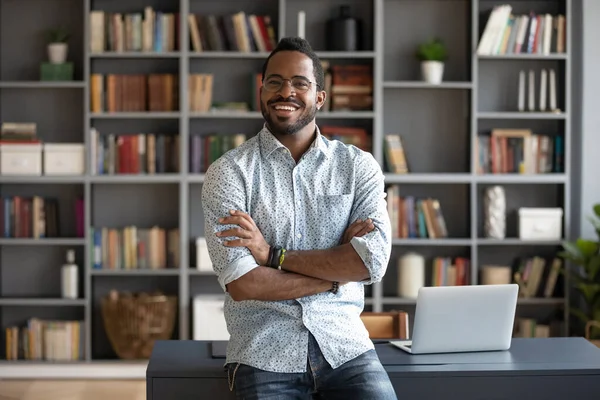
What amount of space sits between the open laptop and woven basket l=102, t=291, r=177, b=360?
9.57ft

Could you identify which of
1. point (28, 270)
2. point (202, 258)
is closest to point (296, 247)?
point (202, 258)

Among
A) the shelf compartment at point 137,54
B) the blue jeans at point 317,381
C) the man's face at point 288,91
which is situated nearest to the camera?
the blue jeans at point 317,381

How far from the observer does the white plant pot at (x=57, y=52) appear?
5441 mm

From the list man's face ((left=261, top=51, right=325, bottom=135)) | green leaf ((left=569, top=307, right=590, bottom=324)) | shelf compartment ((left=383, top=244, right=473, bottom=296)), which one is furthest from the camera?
shelf compartment ((left=383, top=244, right=473, bottom=296))

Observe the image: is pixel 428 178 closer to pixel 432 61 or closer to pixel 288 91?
pixel 432 61

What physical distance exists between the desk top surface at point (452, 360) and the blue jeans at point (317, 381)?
117mm

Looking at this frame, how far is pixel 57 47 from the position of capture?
5.44m

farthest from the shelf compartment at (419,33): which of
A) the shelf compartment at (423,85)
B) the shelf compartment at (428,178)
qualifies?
the shelf compartment at (428,178)

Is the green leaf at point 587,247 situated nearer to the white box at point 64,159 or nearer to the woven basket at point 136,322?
the woven basket at point 136,322

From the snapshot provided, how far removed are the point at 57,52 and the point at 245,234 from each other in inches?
134

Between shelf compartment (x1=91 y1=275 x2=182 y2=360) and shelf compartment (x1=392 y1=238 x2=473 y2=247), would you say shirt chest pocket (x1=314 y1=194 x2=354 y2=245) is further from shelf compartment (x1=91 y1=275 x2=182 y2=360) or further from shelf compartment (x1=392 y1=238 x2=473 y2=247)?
shelf compartment (x1=91 y1=275 x2=182 y2=360)

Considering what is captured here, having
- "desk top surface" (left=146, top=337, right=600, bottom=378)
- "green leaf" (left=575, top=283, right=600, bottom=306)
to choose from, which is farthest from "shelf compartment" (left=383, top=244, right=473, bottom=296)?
"desk top surface" (left=146, top=337, right=600, bottom=378)

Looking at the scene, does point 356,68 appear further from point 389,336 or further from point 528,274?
point 389,336

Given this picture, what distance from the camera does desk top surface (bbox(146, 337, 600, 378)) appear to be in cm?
252
